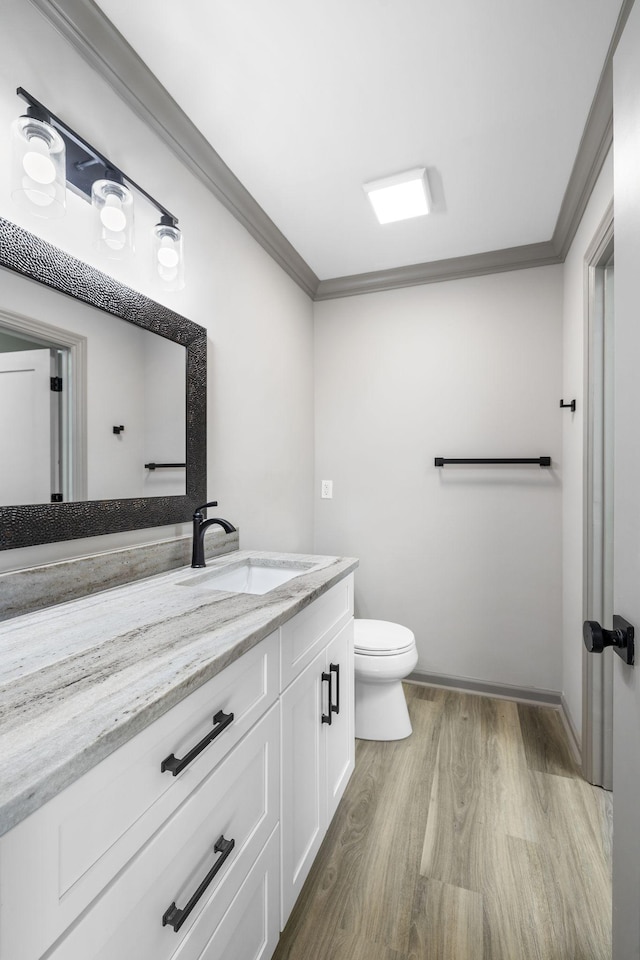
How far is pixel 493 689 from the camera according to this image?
2441 millimetres

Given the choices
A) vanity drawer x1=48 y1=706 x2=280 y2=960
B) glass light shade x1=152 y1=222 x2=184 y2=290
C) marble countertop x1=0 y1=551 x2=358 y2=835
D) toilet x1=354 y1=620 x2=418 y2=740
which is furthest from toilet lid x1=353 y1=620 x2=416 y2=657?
glass light shade x1=152 y1=222 x2=184 y2=290

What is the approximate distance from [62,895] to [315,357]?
2664 millimetres

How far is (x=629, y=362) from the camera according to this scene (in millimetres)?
752

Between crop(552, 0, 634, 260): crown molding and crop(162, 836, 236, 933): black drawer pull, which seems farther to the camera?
crop(552, 0, 634, 260): crown molding

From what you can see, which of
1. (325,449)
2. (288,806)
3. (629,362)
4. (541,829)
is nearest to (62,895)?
(288,806)

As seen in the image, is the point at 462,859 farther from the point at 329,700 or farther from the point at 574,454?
the point at 574,454

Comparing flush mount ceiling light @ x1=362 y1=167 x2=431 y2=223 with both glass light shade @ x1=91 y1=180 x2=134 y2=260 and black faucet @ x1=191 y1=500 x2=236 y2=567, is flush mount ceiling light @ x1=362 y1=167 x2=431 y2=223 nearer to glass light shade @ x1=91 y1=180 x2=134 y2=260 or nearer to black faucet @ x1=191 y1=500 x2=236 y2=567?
glass light shade @ x1=91 y1=180 x2=134 y2=260

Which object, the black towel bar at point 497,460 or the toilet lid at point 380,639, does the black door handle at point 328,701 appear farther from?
the black towel bar at point 497,460

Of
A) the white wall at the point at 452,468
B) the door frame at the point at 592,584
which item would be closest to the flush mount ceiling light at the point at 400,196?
the white wall at the point at 452,468

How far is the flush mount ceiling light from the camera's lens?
5.96ft

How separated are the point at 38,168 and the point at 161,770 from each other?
128cm

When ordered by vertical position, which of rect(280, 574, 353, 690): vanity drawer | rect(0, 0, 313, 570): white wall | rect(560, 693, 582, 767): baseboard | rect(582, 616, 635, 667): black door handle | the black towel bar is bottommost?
rect(560, 693, 582, 767): baseboard

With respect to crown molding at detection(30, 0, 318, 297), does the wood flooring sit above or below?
below

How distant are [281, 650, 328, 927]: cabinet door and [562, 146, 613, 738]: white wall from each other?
1214 millimetres
